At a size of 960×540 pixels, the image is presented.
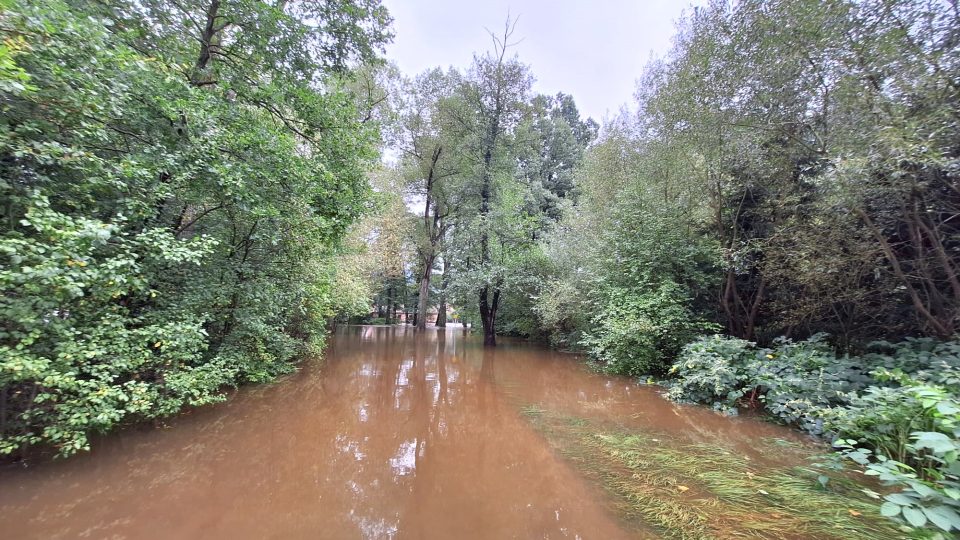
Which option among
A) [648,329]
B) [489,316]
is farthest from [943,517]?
[489,316]

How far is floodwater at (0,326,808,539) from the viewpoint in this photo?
2.63 metres

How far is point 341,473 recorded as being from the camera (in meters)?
3.54

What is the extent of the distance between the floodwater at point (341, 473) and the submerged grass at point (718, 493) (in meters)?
0.27

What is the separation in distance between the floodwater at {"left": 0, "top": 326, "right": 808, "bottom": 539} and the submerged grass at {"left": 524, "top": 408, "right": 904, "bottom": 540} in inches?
10.5

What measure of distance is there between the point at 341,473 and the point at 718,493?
3.31 m

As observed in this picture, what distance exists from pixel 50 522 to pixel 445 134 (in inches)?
587

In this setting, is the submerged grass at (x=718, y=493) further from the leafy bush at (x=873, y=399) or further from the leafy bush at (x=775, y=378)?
the leafy bush at (x=775, y=378)

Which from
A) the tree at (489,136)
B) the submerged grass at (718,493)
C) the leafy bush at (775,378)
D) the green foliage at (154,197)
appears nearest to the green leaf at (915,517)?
the submerged grass at (718,493)

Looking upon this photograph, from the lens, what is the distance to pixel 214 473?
11.2 feet

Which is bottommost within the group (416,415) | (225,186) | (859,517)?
(416,415)

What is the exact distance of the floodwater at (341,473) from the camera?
104 inches

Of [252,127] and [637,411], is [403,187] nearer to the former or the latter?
[252,127]

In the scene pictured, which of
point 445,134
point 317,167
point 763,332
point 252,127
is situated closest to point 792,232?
point 763,332

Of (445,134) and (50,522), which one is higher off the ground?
(445,134)
